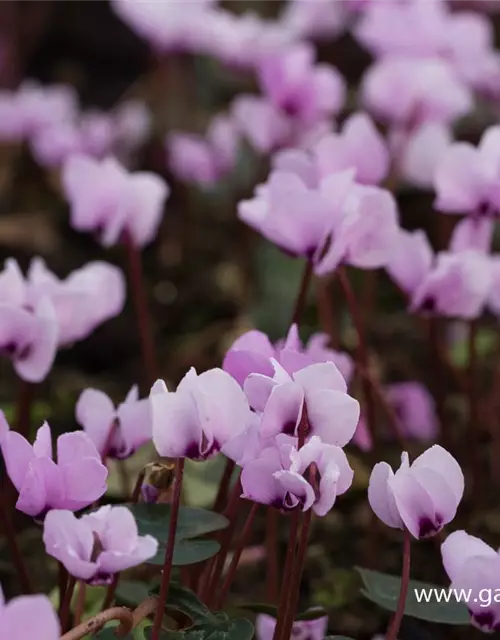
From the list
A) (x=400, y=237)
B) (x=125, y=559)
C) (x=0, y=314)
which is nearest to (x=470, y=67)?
(x=400, y=237)

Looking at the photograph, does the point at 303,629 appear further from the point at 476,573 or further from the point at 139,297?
the point at 139,297

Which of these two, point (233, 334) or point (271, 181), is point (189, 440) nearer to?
point (271, 181)

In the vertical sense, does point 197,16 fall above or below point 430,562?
above

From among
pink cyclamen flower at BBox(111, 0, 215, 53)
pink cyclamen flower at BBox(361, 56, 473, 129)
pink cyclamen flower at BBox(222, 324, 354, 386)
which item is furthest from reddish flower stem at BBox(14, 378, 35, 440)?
pink cyclamen flower at BBox(111, 0, 215, 53)

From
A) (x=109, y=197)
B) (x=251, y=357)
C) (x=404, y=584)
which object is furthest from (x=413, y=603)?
(x=109, y=197)

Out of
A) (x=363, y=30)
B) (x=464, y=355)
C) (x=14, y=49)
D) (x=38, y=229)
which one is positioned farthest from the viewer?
(x=14, y=49)
